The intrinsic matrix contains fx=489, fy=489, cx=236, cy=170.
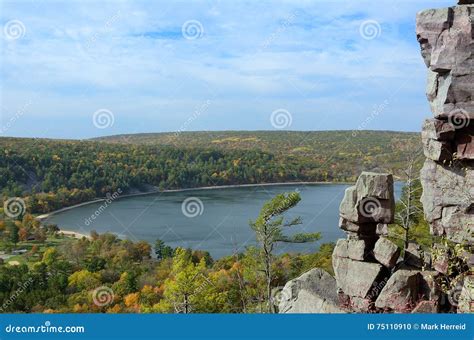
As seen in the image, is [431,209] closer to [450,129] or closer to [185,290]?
[450,129]

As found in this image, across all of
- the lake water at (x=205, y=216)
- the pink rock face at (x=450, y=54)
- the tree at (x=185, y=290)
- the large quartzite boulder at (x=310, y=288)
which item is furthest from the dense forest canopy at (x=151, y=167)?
the pink rock face at (x=450, y=54)

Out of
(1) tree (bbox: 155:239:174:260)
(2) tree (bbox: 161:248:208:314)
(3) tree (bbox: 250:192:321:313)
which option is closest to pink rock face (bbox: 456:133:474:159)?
(3) tree (bbox: 250:192:321:313)

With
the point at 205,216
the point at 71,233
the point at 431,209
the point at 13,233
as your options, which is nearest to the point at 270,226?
the point at 431,209

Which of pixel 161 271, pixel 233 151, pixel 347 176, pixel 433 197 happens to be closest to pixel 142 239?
pixel 161 271

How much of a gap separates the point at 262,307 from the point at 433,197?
5.51 metres

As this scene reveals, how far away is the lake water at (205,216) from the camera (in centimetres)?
3294

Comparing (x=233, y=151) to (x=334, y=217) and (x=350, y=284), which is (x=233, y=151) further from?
(x=350, y=284)

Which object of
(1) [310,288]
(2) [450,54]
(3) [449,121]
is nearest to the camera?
(2) [450,54]

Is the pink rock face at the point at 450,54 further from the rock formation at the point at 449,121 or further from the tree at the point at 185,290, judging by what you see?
the tree at the point at 185,290

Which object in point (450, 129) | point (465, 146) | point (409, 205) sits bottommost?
point (409, 205)

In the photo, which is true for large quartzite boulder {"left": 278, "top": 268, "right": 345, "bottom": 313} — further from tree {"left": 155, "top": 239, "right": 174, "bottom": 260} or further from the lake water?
tree {"left": 155, "top": 239, "right": 174, "bottom": 260}

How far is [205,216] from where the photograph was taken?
42781 mm

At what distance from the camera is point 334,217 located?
37250 mm

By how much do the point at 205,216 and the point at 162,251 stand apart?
12201mm
